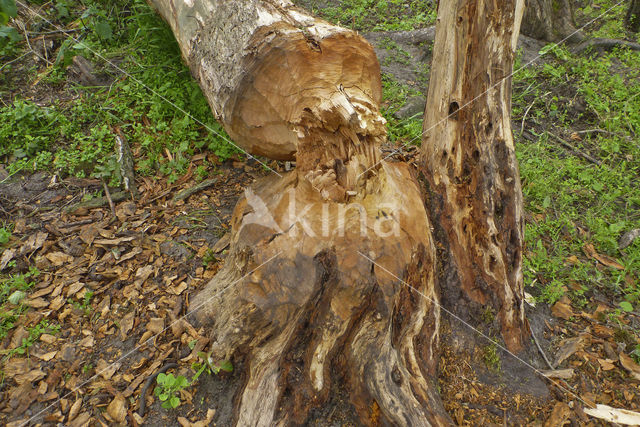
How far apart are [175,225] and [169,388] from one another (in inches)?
48.4

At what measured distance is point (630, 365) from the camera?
2.24m

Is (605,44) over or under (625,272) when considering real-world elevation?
over

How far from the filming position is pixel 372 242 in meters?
1.92

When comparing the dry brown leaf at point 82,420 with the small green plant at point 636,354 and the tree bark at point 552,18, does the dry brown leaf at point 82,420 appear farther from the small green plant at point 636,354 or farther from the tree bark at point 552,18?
the tree bark at point 552,18

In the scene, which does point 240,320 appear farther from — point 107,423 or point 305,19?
point 305,19

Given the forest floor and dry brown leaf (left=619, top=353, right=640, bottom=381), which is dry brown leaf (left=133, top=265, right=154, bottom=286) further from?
dry brown leaf (left=619, top=353, right=640, bottom=381)

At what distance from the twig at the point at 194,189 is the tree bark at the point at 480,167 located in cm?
183

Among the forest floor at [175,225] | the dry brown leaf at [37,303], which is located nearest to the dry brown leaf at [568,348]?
the forest floor at [175,225]

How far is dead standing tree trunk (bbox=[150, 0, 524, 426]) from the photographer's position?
1.87 meters

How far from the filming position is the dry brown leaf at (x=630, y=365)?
2.20 metres

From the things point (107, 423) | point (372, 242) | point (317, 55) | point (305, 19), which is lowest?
point (107, 423)

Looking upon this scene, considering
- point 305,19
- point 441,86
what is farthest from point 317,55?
point 441,86

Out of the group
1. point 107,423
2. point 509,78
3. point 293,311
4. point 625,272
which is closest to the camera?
point 293,311

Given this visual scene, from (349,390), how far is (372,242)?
72 centimetres
